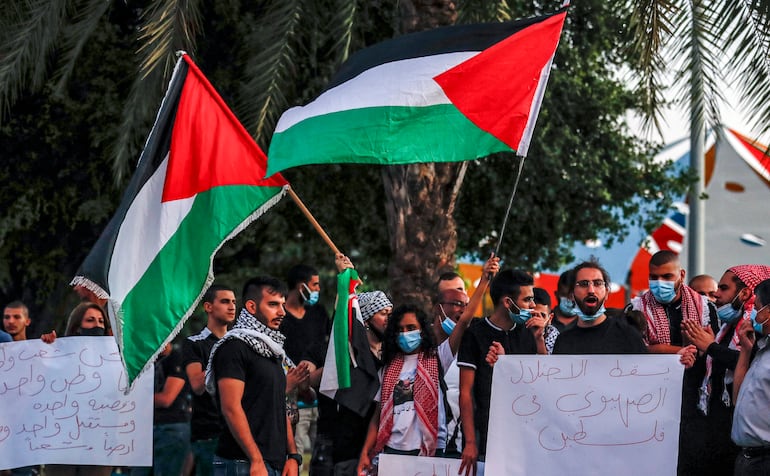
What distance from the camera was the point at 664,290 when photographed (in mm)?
7270

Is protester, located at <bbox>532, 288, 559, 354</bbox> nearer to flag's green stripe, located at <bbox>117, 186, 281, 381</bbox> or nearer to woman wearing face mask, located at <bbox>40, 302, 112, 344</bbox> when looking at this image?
flag's green stripe, located at <bbox>117, 186, 281, 381</bbox>

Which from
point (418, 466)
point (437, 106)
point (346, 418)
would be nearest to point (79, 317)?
point (346, 418)

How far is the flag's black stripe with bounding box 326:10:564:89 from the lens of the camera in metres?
7.65

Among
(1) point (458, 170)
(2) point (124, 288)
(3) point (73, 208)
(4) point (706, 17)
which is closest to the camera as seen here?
(2) point (124, 288)

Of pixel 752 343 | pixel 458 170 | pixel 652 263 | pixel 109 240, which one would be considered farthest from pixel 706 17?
pixel 109 240

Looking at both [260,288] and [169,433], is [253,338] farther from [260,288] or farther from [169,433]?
[169,433]

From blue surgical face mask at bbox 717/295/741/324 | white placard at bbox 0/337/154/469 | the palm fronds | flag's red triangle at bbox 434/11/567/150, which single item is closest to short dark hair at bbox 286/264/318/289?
white placard at bbox 0/337/154/469

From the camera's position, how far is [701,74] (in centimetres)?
1038

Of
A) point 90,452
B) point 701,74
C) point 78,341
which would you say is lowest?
point 90,452

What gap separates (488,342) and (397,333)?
617 mm

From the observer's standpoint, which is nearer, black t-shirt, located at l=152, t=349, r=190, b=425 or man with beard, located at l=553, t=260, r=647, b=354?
man with beard, located at l=553, t=260, r=647, b=354

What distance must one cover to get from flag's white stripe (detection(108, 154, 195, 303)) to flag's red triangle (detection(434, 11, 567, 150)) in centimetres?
171

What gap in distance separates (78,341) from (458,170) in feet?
13.7

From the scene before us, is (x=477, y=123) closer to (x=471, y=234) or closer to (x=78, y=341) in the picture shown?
(x=78, y=341)
